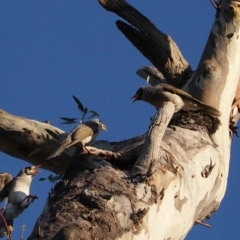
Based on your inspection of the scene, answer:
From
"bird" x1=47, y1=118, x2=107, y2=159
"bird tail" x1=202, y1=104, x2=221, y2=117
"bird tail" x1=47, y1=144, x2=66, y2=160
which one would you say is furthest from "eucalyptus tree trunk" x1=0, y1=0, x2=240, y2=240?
"bird tail" x1=47, y1=144, x2=66, y2=160

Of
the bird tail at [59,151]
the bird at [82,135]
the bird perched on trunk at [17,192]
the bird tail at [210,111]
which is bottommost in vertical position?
the bird perched on trunk at [17,192]

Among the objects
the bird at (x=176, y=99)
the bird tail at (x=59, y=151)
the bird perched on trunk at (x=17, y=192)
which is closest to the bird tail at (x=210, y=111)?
the bird at (x=176, y=99)

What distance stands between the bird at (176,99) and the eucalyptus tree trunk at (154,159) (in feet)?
0.20

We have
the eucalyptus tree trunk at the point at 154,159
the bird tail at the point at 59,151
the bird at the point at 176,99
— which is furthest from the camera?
the bird tail at the point at 59,151

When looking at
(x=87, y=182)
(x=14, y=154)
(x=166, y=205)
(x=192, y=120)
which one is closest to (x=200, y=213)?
(x=192, y=120)

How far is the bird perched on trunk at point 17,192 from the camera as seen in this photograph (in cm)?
480

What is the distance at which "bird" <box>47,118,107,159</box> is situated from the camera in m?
4.67

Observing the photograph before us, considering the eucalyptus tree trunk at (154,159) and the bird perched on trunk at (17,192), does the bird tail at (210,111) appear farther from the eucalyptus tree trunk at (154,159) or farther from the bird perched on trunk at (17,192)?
the bird perched on trunk at (17,192)

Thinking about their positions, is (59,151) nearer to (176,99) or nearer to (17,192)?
(17,192)

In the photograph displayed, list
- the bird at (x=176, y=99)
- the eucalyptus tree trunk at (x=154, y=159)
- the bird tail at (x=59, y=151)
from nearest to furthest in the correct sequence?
the eucalyptus tree trunk at (x=154, y=159) → the bird at (x=176, y=99) → the bird tail at (x=59, y=151)

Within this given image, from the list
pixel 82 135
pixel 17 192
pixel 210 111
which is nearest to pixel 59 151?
pixel 82 135

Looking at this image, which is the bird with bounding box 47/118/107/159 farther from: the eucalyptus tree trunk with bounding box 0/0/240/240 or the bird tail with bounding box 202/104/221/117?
the bird tail with bounding box 202/104/221/117

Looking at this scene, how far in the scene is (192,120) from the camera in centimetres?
464

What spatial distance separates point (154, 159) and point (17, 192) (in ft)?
6.34
